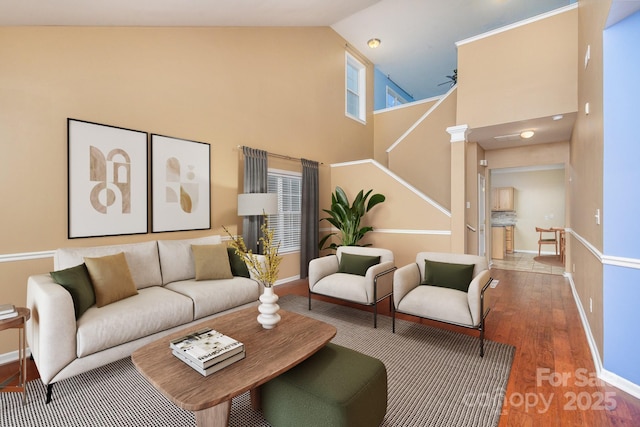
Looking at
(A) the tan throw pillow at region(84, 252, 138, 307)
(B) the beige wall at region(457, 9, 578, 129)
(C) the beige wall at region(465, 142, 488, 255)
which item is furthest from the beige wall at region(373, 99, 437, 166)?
(A) the tan throw pillow at region(84, 252, 138, 307)

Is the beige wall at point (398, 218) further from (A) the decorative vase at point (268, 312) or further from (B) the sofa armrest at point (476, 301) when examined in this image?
(A) the decorative vase at point (268, 312)

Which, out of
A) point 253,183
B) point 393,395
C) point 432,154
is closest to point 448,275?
point 393,395

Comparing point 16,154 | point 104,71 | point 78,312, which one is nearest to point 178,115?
point 104,71

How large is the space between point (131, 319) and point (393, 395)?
85.8 inches

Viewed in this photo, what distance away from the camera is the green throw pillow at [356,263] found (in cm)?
387

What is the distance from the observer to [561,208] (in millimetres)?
8617

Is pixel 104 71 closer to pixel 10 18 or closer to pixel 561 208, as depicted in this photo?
pixel 10 18

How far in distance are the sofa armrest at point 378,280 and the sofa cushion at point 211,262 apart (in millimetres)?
1646

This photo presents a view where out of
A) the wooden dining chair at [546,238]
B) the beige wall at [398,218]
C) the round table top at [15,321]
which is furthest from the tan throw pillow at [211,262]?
the wooden dining chair at [546,238]

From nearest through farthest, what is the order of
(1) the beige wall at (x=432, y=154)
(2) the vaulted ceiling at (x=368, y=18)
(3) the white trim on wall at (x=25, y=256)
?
(3) the white trim on wall at (x=25, y=256) → (2) the vaulted ceiling at (x=368, y=18) → (1) the beige wall at (x=432, y=154)

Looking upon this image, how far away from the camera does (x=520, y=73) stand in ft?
14.3

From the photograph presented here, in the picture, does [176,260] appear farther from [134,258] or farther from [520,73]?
[520,73]

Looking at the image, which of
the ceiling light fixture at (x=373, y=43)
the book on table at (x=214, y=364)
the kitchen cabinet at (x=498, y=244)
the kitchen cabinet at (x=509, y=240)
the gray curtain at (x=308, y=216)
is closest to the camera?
the book on table at (x=214, y=364)

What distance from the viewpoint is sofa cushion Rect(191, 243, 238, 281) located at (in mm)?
3361
